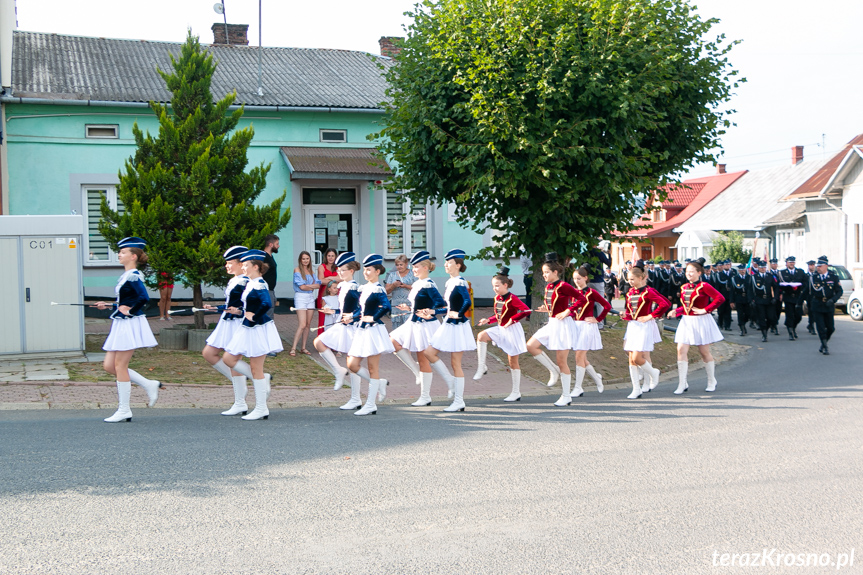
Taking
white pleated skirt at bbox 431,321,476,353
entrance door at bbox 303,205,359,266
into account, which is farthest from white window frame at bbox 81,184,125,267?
white pleated skirt at bbox 431,321,476,353

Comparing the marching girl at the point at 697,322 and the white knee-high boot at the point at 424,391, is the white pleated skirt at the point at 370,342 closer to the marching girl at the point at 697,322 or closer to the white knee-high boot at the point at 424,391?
the white knee-high boot at the point at 424,391

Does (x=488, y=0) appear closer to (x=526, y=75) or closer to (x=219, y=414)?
(x=526, y=75)

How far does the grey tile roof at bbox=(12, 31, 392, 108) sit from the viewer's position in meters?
18.9

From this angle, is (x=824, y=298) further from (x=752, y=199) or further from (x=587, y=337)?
(x=752, y=199)

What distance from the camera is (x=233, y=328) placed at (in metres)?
8.95

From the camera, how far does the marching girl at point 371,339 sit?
9242 mm

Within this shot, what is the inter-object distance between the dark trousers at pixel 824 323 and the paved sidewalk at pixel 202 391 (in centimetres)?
459

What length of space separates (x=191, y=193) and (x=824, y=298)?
12223 mm

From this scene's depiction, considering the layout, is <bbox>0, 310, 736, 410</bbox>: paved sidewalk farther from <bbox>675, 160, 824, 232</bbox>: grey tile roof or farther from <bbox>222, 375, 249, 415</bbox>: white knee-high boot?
<bbox>675, 160, 824, 232</bbox>: grey tile roof

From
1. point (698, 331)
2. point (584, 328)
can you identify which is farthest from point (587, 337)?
point (698, 331)

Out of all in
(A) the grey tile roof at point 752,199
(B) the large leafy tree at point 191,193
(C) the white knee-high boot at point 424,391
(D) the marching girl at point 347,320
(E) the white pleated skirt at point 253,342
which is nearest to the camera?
(E) the white pleated skirt at point 253,342

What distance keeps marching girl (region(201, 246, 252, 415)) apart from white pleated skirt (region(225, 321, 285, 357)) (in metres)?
0.12

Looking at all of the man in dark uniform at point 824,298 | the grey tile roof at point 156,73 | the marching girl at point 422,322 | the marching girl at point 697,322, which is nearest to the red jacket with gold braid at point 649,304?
the marching girl at point 697,322

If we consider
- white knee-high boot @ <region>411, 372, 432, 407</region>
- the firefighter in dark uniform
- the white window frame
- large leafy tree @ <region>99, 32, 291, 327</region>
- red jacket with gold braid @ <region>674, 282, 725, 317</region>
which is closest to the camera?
white knee-high boot @ <region>411, 372, 432, 407</region>
